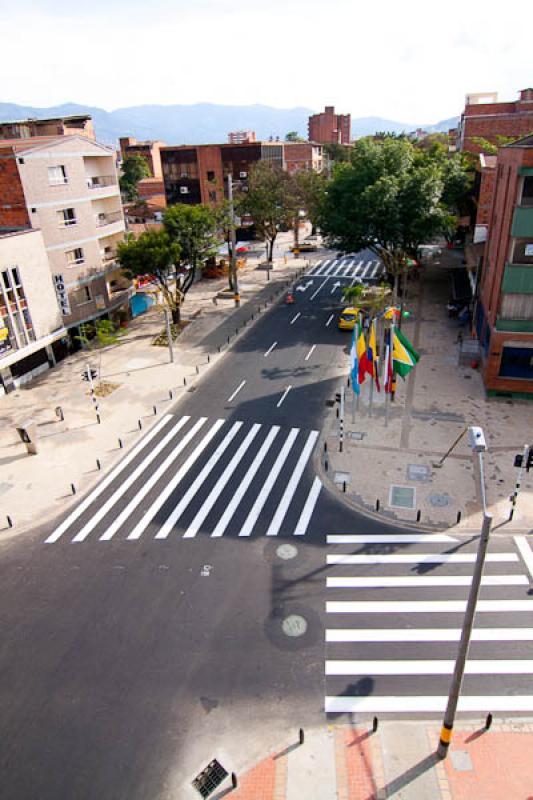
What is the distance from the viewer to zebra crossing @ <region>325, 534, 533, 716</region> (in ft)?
52.9

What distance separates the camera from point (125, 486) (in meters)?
27.3

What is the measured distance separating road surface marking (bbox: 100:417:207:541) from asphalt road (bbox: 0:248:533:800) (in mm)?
122

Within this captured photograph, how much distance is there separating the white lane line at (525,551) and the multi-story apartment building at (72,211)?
3769cm

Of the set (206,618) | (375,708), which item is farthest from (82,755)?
(375,708)

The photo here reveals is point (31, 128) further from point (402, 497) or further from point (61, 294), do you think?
point (402, 497)

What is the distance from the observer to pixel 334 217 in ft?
164

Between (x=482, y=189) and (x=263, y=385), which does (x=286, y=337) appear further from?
(x=482, y=189)

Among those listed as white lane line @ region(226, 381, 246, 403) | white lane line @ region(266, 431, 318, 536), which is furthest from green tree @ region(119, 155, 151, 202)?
white lane line @ region(266, 431, 318, 536)

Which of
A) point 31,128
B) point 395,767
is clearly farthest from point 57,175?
point 395,767

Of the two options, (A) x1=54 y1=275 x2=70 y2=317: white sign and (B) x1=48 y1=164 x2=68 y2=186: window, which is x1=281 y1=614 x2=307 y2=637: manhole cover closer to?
(A) x1=54 y1=275 x2=70 y2=317: white sign

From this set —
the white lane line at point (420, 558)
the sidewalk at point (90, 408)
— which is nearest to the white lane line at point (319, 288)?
the sidewalk at point (90, 408)

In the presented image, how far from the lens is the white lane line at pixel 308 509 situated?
23.3 m

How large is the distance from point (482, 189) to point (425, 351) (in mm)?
15913

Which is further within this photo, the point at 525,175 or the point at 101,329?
the point at 101,329
